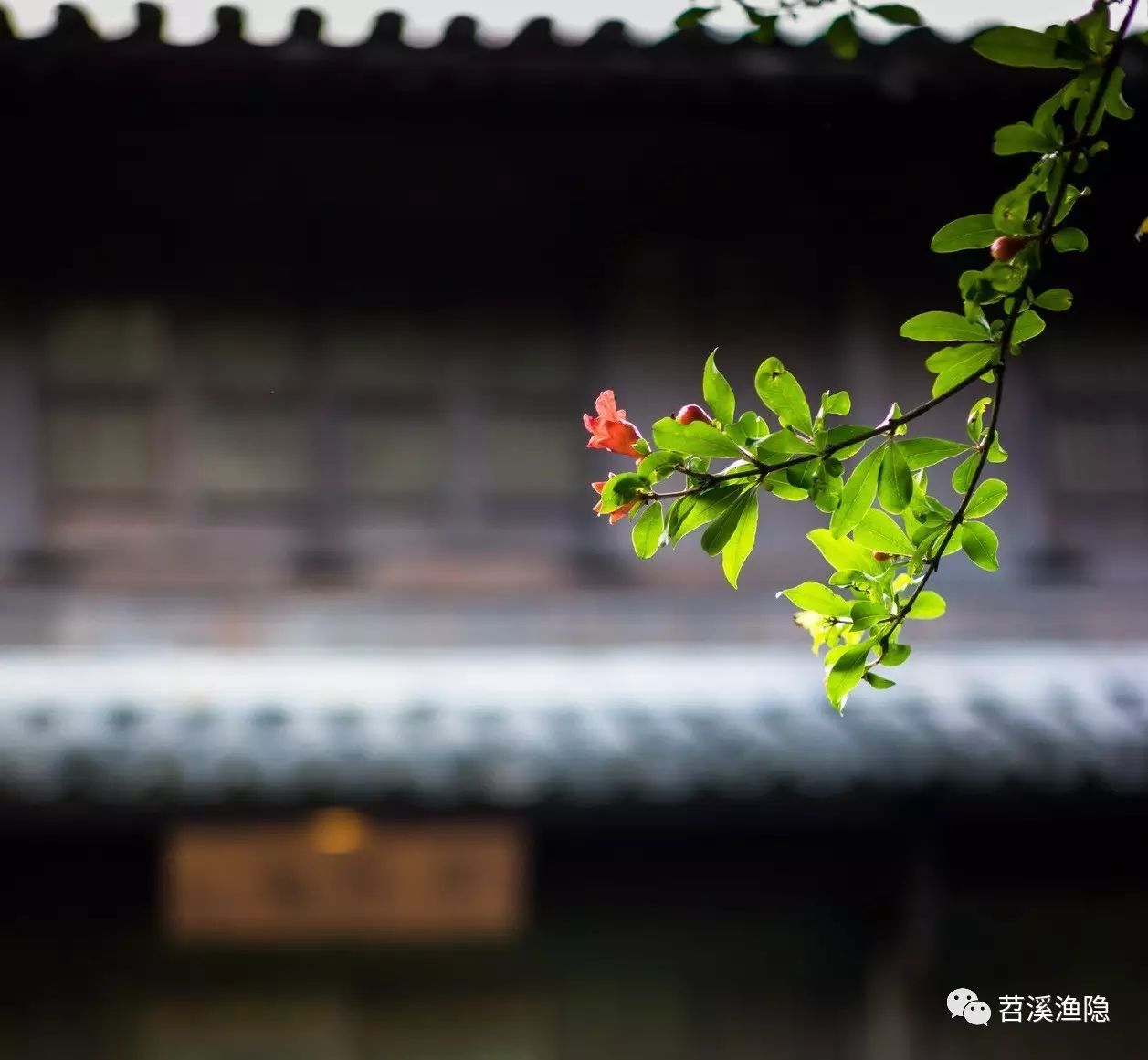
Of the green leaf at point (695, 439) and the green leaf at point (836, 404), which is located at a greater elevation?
the green leaf at point (836, 404)

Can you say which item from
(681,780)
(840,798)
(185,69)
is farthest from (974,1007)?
(185,69)

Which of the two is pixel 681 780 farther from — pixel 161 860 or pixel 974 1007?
pixel 161 860

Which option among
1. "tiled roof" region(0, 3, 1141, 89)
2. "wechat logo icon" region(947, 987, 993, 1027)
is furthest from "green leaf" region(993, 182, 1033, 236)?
"wechat logo icon" region(947, 987, 993, 1027)

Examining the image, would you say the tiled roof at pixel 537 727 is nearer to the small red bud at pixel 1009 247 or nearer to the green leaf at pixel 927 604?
the green leaf at pixel 927 604

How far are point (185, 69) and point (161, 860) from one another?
8.25 feet

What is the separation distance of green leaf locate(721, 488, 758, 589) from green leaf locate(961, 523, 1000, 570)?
0.25 meters

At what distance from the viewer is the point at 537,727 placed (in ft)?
11.0

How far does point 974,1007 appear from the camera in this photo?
3.59 m

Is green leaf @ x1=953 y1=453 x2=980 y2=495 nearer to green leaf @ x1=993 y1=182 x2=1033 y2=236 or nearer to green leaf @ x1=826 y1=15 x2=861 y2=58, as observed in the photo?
green leaf @ x1=993 y1=182 x2=1033 y2=236

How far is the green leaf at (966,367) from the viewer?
1.19 metres

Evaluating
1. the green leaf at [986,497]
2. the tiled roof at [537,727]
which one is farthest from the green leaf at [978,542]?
the tiled roof at [537,727]

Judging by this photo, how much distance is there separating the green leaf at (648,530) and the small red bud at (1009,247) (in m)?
0.43

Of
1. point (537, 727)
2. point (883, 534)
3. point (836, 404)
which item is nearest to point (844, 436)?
point (836, 404)

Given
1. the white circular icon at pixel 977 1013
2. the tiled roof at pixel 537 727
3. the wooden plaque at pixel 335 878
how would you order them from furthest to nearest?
1. the white circular icon at pixel 977 1013
2. the wooden plaque at pixel 335 878
3. the tiled roof at pixel 537 727
